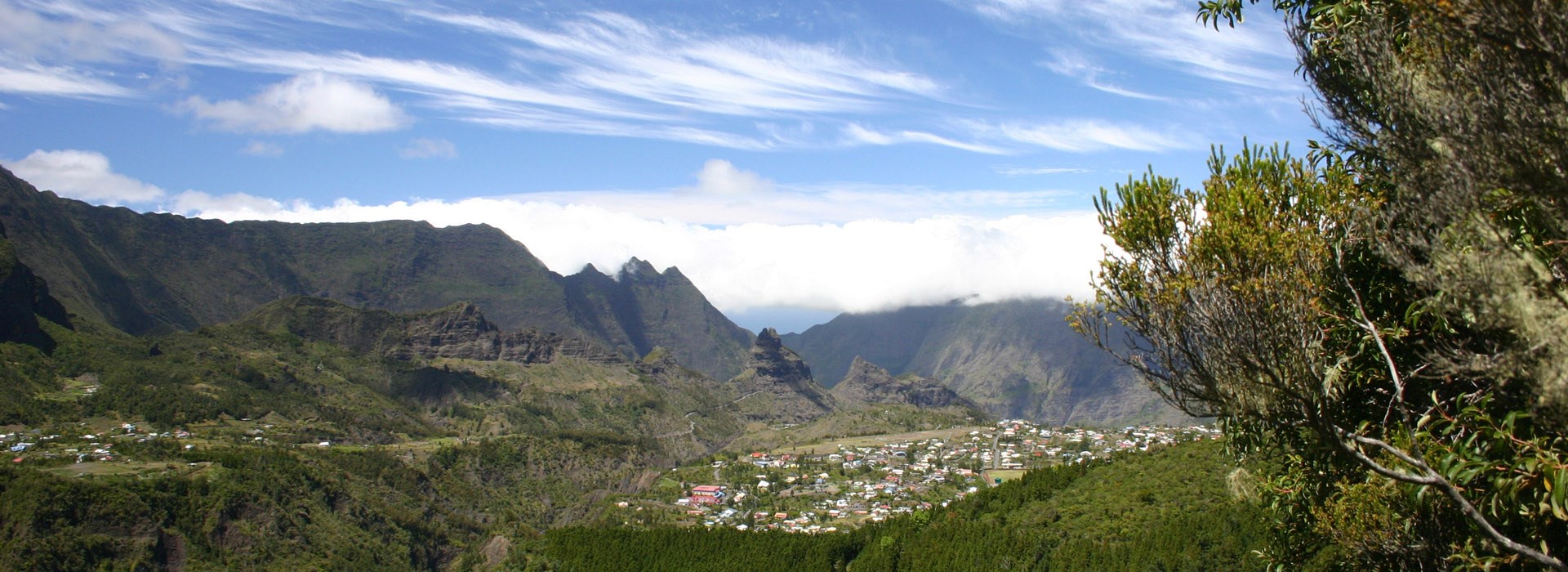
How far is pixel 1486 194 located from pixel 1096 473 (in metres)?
80.1

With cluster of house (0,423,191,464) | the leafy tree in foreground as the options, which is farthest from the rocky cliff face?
the leafy tree in foreground

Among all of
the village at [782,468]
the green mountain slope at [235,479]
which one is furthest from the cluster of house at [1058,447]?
the green mountain slope at [235,479]

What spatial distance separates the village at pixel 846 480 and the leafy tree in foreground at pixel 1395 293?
9325 centimetres

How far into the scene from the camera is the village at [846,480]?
123 metres

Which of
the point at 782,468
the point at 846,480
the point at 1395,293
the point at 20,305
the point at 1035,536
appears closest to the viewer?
the point at 1395,293

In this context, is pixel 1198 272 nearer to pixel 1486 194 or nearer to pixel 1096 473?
pixel 1486 194

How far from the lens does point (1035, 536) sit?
2559 inches

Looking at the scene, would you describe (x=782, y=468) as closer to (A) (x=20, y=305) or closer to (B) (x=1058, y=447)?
(B) (x=1058, y=447)

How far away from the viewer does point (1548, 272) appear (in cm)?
675

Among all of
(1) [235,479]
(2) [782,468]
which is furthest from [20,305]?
(2) [782,468]

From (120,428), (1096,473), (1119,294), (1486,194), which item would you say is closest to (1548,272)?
(1486,194)

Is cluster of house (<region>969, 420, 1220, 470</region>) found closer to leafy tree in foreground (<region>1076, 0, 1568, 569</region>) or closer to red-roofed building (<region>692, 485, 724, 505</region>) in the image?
red-roofed building (<region>692, 485, 724, 505</region>)

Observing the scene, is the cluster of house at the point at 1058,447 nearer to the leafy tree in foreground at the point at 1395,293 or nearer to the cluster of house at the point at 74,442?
the cluster of house at the point at 74,442

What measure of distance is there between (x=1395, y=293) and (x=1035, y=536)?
5939cm
